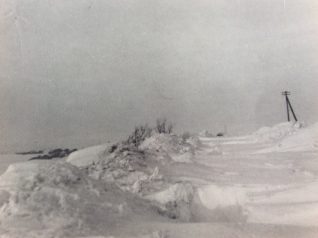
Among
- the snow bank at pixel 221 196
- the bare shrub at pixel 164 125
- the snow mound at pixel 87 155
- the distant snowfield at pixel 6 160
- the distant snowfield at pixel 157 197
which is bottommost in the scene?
the snow bank at pixel 221 196

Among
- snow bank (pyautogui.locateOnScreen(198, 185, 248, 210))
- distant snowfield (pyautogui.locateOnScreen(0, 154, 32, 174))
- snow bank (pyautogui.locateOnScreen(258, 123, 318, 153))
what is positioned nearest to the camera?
distant snowfield (pyautogui.locateOnScreen(0, 154, 32, 174))

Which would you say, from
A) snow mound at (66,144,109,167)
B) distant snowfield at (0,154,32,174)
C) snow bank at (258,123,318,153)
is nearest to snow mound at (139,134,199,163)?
snow mound at (66,144,109,167)

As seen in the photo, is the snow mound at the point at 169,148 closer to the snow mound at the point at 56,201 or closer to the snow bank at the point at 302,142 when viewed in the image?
the snow bank at the point at 302,142

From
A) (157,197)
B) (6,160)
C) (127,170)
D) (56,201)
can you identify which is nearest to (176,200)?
(157,197)

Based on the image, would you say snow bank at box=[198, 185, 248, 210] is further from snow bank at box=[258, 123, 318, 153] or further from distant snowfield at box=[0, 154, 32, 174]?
snow bank at box=[258, 123, 318, 153]

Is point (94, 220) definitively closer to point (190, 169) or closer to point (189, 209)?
point (189, 209)

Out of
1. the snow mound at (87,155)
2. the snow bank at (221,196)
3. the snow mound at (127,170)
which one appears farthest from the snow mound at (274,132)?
the snow bank at (221,196)
